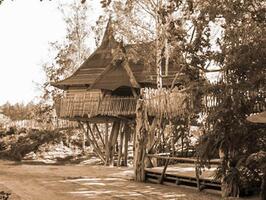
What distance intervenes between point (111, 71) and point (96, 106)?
7.62ft

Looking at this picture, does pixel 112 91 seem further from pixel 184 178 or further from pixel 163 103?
pixel 184 178

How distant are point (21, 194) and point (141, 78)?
13.0 meters

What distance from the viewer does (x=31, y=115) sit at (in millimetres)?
37500

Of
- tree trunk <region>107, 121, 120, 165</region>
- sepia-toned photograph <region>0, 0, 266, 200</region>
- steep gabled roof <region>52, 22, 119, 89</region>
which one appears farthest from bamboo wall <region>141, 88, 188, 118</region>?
tree trunk <region>107, 121, 120, 165</region>

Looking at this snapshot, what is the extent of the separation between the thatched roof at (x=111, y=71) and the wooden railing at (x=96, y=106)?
767mm

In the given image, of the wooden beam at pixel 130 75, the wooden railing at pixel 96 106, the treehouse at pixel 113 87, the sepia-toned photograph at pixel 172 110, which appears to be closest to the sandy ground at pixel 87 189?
the sepia-toned photograph at pixel 172 110

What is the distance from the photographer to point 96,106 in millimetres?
24312

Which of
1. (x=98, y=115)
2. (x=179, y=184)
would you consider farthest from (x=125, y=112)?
(x=179, y=184)

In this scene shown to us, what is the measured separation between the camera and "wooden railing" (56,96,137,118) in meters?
23.6

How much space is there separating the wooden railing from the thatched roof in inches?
30.2

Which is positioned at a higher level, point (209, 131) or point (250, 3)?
point (250, 3)

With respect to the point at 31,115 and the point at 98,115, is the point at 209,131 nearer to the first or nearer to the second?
the point at 98,115

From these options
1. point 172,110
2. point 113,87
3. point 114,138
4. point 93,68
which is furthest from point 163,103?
point 93,68

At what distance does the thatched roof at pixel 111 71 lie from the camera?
22.3 m
